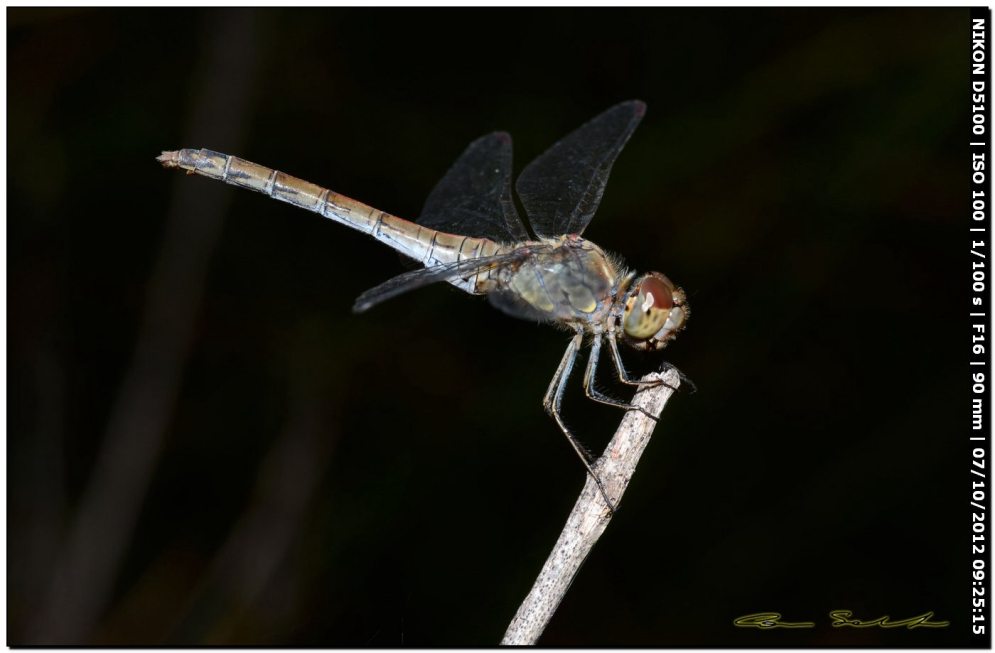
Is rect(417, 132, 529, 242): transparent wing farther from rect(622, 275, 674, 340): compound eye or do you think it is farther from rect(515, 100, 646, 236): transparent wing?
rect(622, 275, 674, 340): compound eye

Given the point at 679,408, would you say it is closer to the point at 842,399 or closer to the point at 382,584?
the point at 842,399

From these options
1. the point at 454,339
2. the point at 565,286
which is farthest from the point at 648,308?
the point at 454,339

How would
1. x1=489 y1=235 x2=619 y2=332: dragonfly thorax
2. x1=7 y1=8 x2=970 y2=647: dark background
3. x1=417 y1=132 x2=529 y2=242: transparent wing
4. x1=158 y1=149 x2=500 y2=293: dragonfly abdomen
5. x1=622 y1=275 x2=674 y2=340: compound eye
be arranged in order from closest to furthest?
x1=622 y1=275 x2=674 y2=340: compound eye → x1=489 y1=235 x2=619 y2=332: dragonfly thorax → x1=158 y1=149 x2=500 y2=293: dragonfly abdomen → x1=417 y1=132 x2=529 y2=242: transparent wing → x1=7 y1=8 x2=970 y2=647: dark background

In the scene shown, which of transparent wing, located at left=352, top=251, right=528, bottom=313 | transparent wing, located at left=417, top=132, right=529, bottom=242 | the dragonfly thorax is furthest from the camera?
transparent wing, located at left=417, top=132, right=529, bottom=242

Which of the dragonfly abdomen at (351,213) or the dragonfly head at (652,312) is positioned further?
the dragonfly abdomen at (351,213)

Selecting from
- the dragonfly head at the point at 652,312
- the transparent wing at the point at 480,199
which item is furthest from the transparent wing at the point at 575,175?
the dragonfly head at the point at 652,312
